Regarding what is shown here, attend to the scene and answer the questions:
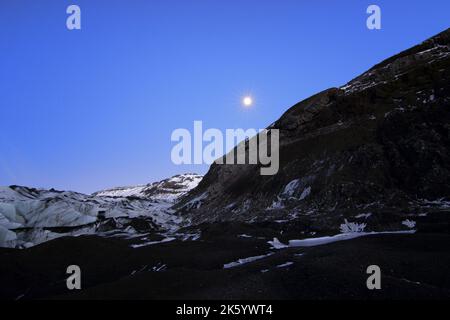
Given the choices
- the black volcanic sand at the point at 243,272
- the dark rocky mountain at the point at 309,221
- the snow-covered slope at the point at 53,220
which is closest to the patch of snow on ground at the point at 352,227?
the dark rocky mountain at the point at 309,221

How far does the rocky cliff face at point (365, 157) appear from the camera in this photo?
31828 millimetres

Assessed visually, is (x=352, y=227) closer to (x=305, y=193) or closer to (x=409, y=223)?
(x=409, y=223)

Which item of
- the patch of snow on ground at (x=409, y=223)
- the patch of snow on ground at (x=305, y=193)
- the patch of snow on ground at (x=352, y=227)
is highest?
the patch of snow on ground at (x=305, y=193)

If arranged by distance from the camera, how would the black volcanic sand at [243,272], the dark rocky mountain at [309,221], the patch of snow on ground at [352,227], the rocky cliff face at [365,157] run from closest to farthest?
1. the black volcanic sand at [243,272]
2. the dark rocky mountain at [309,221]
3. the patch of snow on ground at [352,227]
4. the rocky cliff face at [365,157]

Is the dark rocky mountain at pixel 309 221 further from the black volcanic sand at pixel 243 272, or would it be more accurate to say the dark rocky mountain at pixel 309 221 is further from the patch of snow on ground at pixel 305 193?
the patch of snow on ground at pixel 305 193

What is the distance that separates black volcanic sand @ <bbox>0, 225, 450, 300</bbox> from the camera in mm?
11742

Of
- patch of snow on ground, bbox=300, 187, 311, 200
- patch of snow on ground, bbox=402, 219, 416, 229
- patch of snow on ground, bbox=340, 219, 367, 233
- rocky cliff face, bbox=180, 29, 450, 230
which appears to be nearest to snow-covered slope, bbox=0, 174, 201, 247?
rocky cliff face, bbox=180, 29, 450, 230

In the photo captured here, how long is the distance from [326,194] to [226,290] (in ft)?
86.4

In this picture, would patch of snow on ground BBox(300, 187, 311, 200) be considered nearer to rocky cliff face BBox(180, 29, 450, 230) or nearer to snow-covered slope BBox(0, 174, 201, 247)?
rocky cliff face BBox(180, 29, 450, 230)

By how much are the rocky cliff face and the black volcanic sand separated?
982cm

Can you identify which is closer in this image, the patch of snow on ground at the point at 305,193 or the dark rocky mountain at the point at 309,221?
the dark rocky mountain at the point at 309,221

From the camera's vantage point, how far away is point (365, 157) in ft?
129

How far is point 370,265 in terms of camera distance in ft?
44.6

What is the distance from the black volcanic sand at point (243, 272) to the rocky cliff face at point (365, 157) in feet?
32.2
